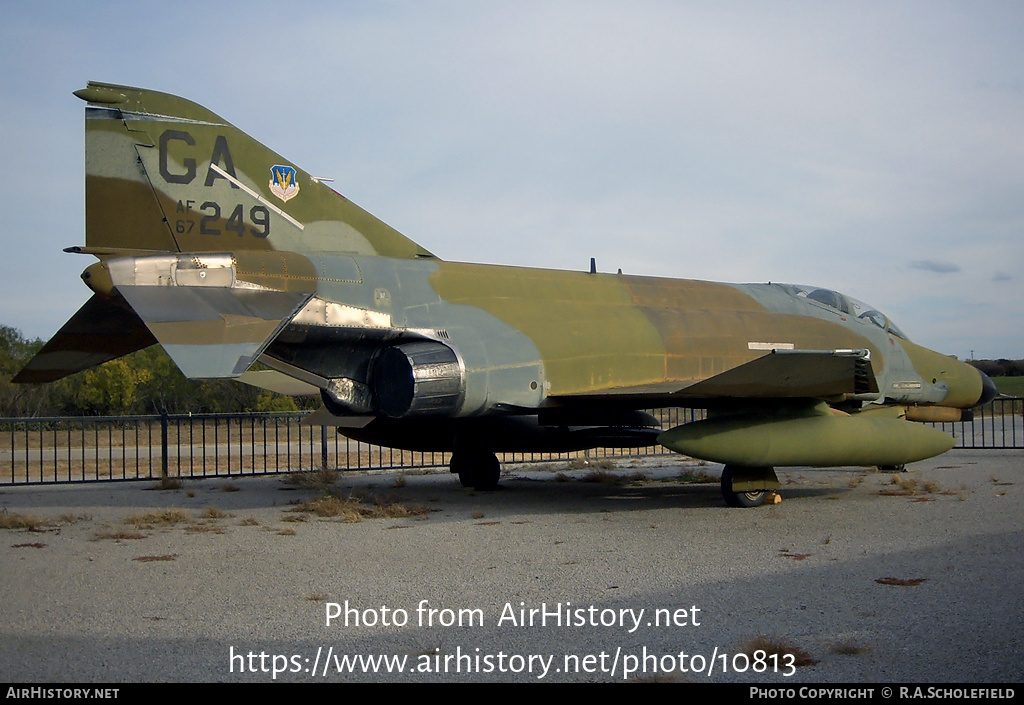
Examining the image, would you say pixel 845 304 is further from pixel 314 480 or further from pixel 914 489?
pixel 314 480

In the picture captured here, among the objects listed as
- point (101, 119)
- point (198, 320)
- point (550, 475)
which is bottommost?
point (550, 475)

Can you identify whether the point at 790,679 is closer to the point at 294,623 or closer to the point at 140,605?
the point at 294,623

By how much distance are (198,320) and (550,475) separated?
856cm

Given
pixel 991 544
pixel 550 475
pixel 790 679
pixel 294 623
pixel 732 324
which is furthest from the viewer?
pixel 550 475

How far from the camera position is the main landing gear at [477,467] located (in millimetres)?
11914

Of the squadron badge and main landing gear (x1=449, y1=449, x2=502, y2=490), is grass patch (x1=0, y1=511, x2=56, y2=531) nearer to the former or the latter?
the squadron badge

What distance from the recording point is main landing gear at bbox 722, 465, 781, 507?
9250 mm

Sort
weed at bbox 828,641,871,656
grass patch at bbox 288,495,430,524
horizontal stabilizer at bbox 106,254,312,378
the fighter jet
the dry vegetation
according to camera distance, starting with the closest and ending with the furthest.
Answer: weed at bbox 828,641,871,656, horizontal stabilizer at bbox 106,254,312,378, the fighter jet, grass patch at bbox 288,495,430,524, the dry vegetation

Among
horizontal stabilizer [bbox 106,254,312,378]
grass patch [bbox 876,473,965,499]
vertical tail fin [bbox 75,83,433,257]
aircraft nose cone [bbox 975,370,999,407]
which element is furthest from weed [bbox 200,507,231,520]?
aircraft nose cone [bbox 975,370,999,407]

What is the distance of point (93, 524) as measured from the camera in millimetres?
8680

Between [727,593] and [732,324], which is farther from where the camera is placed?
[732,324]

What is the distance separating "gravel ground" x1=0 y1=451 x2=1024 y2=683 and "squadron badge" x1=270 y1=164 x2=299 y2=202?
11.9ft

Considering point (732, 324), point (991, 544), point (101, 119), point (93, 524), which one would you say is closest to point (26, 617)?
point (93, 524)

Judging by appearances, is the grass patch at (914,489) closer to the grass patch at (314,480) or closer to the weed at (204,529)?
the grass patch at (314,480)
